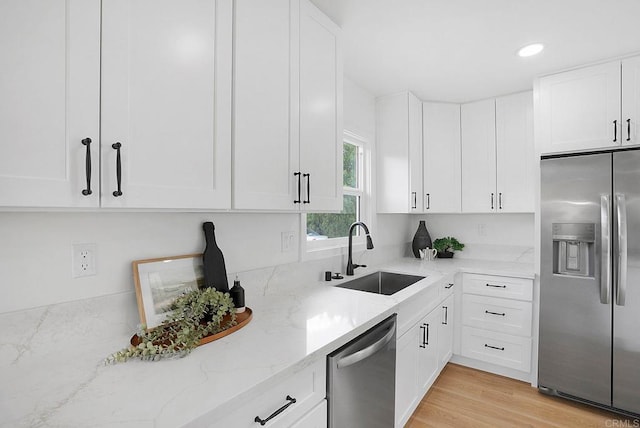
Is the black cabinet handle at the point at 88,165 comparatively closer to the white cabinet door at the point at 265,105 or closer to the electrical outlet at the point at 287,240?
the white cabinet door at the point at 265,105

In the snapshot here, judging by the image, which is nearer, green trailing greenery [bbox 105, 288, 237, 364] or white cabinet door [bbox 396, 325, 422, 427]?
green trailing greenery [bbox 105, 288, 237, 364]

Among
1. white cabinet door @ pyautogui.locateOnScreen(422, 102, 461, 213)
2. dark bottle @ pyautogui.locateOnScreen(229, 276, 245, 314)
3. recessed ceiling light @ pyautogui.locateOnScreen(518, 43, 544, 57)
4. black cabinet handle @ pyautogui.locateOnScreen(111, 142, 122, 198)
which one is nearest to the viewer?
black cabinet handle @ pyautogui.locateOnScreen(111, 142, 122, 198)

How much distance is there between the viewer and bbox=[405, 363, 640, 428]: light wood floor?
6.93 feet

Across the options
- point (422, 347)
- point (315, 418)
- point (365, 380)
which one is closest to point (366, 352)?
point (365, 380)

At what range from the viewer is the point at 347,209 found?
273cm

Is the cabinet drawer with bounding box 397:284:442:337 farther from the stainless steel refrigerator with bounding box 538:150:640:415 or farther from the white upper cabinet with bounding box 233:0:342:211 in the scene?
the stainless steel refrigerator with bounding box 538:150:640:415

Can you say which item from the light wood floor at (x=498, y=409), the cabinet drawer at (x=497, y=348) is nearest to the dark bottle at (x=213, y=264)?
the light wood floor at (x=498, y=409)

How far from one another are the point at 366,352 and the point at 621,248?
1931 millimetres

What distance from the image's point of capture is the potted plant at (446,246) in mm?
3289

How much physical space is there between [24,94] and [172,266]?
0.76 meters

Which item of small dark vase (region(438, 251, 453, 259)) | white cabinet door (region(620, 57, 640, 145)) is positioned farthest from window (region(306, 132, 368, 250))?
white cabinet door (region(620, 57, 640, 145))

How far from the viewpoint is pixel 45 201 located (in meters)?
0.79

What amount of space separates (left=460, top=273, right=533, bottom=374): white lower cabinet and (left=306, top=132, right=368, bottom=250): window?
1116mm

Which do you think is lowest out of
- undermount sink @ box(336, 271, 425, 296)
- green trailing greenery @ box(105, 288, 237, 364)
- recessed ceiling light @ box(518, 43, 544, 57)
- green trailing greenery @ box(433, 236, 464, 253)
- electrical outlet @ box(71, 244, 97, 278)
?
undermount sink @ box(336, 271, 425, 296)
